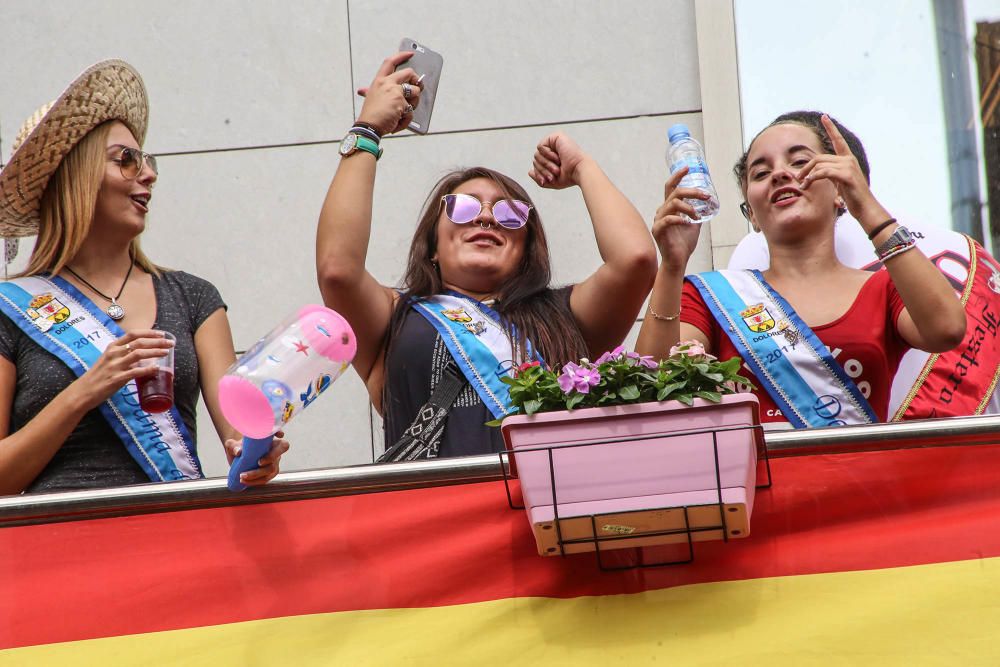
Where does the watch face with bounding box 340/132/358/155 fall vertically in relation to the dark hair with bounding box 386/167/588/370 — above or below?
above

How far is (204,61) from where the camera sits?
471cm

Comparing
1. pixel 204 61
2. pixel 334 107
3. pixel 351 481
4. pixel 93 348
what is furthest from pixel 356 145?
pixel 204 61

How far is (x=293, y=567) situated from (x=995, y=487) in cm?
117

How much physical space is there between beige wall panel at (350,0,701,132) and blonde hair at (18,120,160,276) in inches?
70.9

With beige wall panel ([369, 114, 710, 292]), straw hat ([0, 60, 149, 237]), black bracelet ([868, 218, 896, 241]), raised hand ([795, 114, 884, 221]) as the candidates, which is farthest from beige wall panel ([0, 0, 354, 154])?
black bracelet ([868, 218, 896, 241])

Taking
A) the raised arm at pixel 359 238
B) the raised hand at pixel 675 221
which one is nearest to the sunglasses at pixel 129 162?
the raised arm at pixel 359 238

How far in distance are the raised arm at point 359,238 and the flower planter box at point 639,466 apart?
1.04 meters

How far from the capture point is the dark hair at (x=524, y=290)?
2.82 metres

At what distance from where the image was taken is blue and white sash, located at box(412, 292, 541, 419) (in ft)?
8.84

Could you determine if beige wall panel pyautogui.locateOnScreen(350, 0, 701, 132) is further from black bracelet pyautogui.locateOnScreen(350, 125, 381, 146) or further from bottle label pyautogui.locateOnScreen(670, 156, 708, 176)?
bottle label pyautogui.locateOnScreen(670, 156, 708, 176)

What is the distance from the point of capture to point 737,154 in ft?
14.4

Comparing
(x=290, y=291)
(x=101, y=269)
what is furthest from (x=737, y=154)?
(x=101, y=269)

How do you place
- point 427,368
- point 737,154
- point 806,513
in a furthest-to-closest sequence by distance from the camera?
point 737,154
point 427,368
point 806,513

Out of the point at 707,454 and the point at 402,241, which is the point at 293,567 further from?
the point at 402,241
